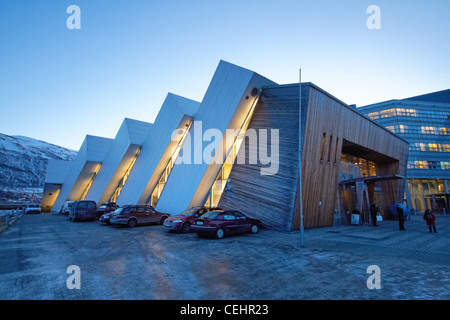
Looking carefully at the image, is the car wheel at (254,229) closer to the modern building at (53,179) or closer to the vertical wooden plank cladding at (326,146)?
the vertical wooden plank cladding at (326,146)

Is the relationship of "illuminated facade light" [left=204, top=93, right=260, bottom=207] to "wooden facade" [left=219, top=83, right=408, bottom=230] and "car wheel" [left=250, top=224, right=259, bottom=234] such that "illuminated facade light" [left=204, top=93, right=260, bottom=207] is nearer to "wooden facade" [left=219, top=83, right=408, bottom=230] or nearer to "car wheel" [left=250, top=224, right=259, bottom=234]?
"wooden facade" [left=219, top=83, right=408, bottom=230]

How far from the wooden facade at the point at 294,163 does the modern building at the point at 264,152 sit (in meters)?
0.07

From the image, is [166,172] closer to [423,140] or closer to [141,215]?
[141,215]

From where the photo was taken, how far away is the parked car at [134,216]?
1664cm

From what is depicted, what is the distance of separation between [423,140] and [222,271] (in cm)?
6591

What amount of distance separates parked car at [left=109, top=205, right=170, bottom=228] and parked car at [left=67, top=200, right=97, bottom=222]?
21.9ft

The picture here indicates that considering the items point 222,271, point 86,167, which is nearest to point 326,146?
point 222,271

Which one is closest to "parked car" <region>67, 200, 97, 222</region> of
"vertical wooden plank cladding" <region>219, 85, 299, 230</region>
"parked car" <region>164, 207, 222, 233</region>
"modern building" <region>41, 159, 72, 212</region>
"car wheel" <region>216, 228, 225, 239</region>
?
"parked car" <region>164, 207, 222, 233</region>

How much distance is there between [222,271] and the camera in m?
6.41

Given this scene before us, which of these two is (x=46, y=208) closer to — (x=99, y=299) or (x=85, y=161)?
(x=85, y=161)

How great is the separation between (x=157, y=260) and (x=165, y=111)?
19.7 m

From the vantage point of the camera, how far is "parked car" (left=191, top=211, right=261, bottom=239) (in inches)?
470
